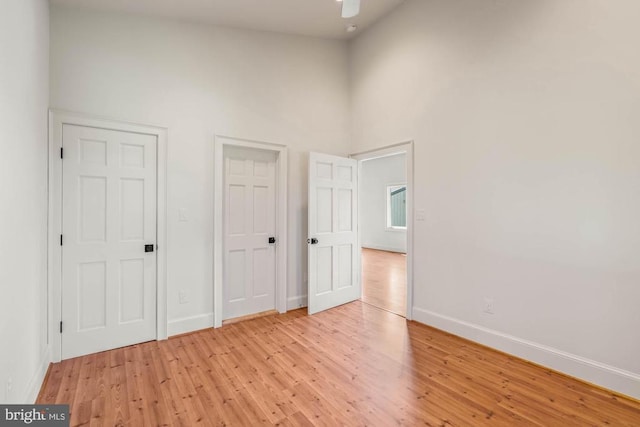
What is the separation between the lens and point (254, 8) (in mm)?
3303

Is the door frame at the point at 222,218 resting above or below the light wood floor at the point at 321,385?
above

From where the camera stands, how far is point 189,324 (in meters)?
3.31

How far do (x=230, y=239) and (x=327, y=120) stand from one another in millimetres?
2135

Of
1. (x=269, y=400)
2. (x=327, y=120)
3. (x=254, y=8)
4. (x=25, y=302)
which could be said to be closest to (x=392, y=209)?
(x=327, y=120)

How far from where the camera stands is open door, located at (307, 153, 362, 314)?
3.88 m

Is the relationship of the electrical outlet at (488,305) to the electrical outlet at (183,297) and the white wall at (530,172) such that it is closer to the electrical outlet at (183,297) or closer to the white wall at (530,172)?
the white wall at (530,172)

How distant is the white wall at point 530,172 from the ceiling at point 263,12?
533mm

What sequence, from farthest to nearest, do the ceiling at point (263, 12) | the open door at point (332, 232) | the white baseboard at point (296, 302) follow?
1. the white baseboard at point (296, 302)
2. the open door at point (332, 232)
3. the ceiling at point (263, 12)

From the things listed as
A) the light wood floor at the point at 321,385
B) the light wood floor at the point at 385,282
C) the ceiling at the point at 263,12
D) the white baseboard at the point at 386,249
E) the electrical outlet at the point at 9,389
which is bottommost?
the light wood floor at the point at 321,385

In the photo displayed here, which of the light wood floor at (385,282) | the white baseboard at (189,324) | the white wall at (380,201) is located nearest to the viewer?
the white baseboard at (189,324)

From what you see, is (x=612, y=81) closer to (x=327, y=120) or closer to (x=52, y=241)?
(x=327, y=120)

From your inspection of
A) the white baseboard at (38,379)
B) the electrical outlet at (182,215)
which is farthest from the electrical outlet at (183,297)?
the white baseboard at (38,379)

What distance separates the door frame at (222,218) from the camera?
3.44 meters

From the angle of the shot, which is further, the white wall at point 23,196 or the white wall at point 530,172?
the white wall at point 530,172
